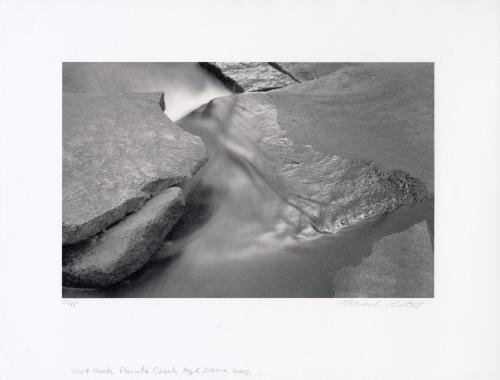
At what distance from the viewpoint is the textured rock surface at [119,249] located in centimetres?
169

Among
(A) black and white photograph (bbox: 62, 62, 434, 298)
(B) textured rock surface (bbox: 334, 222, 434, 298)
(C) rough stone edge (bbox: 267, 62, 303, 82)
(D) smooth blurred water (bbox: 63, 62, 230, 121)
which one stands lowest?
(B) textured rock surface (bbox: 334, 222, 434, 298)

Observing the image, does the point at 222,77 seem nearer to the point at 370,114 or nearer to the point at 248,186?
the point at 248,186

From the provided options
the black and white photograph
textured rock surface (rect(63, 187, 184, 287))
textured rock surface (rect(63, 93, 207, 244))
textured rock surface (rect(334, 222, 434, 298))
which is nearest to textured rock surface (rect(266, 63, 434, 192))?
the black and white photograph

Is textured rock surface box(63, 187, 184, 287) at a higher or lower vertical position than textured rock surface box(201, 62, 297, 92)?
lower

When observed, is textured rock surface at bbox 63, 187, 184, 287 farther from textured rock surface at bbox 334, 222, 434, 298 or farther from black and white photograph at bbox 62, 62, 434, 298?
textured rock surface at bbox 334, 222, 434, 298

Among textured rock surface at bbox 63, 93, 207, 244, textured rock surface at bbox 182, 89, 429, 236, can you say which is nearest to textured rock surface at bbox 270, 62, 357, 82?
textured rock surface at bbox 182, 89, 429, 236

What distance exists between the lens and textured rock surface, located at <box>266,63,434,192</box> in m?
1.84

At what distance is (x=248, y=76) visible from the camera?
6.59 feet

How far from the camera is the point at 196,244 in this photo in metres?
1.84

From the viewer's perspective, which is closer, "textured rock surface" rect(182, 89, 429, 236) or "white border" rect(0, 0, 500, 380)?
"white border" rect(0, 0, 500, 380)

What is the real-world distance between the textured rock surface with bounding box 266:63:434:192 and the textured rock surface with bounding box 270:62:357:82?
0.03 meters

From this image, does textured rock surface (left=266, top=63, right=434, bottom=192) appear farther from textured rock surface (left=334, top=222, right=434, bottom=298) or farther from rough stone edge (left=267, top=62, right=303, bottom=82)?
textured rock surface (left=334, top=222, right=434, bottom=298)
